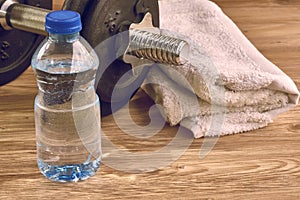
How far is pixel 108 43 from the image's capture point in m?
0.99

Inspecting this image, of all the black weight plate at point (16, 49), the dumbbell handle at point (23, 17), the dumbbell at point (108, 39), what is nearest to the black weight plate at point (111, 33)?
the dumbbell at point (108, 39)

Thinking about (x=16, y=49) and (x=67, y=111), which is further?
(x=16, y=49)

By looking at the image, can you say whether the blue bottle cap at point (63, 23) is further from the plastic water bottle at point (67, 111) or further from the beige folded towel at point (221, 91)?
the beige folded towel at point (221, 91)

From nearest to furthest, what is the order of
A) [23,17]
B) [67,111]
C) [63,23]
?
[63,23]
[67,111]
[23,17]

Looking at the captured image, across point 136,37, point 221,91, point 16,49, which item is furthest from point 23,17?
point 221,91

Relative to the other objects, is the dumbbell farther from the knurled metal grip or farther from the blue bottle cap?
the blue bottle cap

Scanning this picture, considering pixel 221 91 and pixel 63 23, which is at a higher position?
pixel 63 23

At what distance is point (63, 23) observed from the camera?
825 millimetres

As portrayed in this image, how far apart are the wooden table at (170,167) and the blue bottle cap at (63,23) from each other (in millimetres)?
231

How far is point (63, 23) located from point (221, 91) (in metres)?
0.31

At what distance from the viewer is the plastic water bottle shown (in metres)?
0.91

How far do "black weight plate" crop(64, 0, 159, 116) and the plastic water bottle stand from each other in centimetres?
5

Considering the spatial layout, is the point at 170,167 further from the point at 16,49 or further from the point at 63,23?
the point at 16,49

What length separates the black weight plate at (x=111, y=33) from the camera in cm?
97
